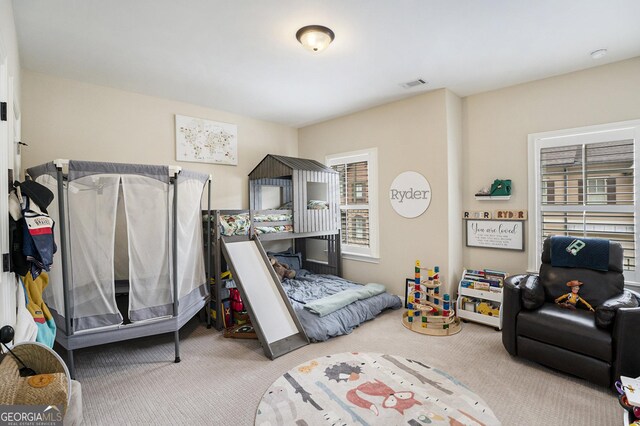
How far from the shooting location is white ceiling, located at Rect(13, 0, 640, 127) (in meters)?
2.15

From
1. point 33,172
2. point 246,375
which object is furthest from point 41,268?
point 246,375

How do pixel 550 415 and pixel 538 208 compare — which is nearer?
pixel 550 415

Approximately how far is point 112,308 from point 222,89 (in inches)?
99.2

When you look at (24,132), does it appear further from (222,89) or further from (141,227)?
(222,89)

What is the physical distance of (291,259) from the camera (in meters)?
4.94

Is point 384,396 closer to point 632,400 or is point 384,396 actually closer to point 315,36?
point 632,400

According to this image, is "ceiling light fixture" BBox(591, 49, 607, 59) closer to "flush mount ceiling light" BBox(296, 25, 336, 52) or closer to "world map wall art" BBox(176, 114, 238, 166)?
"flush mount ceiling light" BBox(296, 25, 336, 52)

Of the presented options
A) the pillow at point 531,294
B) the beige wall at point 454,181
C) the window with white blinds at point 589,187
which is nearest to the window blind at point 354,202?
the beige wall at point 454,181

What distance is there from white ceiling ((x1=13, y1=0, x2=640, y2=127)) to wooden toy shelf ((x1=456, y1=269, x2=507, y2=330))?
2.18 metres

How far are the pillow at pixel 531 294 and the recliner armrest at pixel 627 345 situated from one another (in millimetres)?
550

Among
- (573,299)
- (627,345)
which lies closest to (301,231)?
(573,299)

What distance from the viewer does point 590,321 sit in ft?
7.89

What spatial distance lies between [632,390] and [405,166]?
9.53 feet

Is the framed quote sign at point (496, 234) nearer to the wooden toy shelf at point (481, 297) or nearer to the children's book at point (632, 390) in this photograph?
the wooden toy shelf at point (481, 297)
